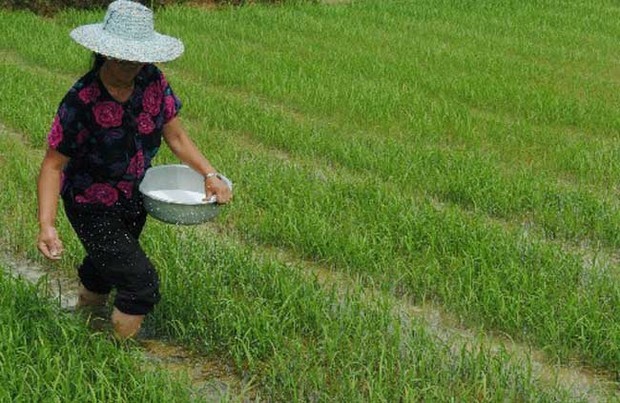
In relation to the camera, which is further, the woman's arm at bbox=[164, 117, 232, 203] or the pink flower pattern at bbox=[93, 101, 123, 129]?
the woman's arm at bbox=[164, 117, 232, 203]

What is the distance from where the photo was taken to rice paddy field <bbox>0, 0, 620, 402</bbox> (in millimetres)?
3318

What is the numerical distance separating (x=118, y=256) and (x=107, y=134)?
0.41m

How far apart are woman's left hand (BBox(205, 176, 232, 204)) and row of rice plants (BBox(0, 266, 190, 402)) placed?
593 millimetres

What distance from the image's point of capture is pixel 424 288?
4.24m

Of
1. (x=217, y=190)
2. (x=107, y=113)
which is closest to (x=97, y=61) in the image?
(x=107, y=113)

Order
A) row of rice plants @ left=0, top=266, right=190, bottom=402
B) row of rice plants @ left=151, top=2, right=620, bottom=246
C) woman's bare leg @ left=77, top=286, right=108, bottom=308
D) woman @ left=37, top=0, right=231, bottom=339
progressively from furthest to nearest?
row of rice plants @ left=151, top=2, right=620, bottom=246, woman's bare leg @ left=77, top=286, right=108, bottom=308, woman @ left=37, top=0, right=231, bottom=339, row of rice plants @ left=0, top=266, right=190, bottom=402

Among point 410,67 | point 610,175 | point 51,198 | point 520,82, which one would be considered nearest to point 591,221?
point 610,175

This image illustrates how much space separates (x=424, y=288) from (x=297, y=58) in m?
6.31

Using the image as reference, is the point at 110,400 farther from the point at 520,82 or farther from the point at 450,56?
the point at 450,56

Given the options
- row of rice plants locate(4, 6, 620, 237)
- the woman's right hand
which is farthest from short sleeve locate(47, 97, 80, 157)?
row of rice plants locate(4, 6, 620, 237)

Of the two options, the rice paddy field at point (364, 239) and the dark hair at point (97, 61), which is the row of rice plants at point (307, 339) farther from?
the dark hair at point (97, 61)

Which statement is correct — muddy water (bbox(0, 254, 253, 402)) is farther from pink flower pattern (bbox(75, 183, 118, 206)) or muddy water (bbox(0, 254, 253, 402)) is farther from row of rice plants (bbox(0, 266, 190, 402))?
pink flower pattern (bbox(75, 183, 118, 206))

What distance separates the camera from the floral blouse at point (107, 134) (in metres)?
3.27

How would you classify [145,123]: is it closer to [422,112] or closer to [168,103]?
[168,103]
